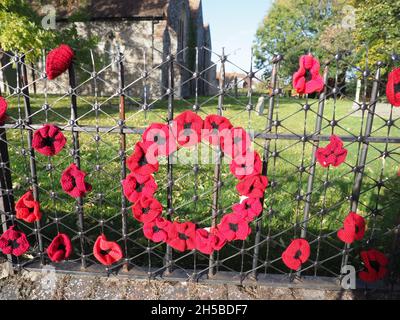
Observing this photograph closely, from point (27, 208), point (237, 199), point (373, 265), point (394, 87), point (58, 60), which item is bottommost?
point (237, 199)

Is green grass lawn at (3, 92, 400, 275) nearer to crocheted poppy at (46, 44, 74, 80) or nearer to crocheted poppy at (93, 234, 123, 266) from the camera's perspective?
crocheted poppy at (93, 234, 123, 266)

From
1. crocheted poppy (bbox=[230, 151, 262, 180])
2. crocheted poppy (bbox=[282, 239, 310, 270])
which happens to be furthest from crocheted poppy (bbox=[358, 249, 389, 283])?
crocheted poppy (bbox=[230, 151, 262, 180])

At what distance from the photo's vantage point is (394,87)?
6.75 feet

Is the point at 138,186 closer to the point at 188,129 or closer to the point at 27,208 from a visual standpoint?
the point at 188,129

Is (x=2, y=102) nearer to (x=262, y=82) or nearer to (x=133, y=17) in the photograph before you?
(x=262, y=82)

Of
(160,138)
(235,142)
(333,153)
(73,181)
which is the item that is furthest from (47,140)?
(333,153)

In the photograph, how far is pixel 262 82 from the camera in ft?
6.99

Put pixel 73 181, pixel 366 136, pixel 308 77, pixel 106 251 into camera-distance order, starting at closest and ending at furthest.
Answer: pixel 308 77, pixel 366 136, pixel 73 181, pixel 106 251

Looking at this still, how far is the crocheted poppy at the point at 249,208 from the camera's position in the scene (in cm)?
226

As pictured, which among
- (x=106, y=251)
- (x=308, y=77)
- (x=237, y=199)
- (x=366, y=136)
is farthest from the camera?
(x=237, y=199)

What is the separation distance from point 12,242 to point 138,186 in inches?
46.4

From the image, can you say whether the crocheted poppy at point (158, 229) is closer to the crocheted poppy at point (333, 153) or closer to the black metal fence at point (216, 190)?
the black metal fence at point (216, 190)

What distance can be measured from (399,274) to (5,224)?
3294mm

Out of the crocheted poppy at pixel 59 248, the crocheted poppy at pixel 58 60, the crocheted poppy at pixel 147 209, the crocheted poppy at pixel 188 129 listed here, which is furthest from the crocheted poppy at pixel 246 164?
the crocheted poppy at pixel 59 248
